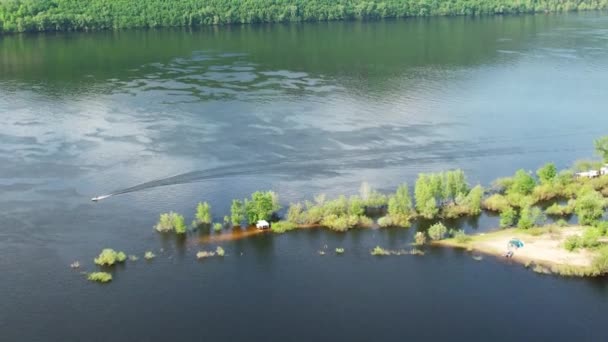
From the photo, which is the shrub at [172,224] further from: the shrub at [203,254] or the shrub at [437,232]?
the shrub at [437,232]

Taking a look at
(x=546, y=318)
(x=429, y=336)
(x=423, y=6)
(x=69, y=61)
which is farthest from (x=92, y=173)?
(x=423, y=6)

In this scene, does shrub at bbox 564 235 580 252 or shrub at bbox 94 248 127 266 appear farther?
shrub at bbox 564 235 580 252

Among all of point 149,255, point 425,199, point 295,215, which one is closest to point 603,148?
point 425,199

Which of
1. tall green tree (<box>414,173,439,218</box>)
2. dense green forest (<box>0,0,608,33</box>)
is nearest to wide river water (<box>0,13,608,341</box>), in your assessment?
tall green tree (<box>414,173,439,218</box>)

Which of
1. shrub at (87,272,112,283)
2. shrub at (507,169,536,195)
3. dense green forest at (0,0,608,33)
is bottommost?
shrub at (87,272,112,283)

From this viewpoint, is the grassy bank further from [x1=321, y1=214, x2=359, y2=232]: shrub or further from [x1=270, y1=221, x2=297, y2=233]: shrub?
[x1=270, y1=221, x2=297, y2=233]: shrub

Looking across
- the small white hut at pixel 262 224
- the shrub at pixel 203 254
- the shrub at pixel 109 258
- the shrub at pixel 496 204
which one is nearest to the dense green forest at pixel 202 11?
the small white hut at pixel 262 224
